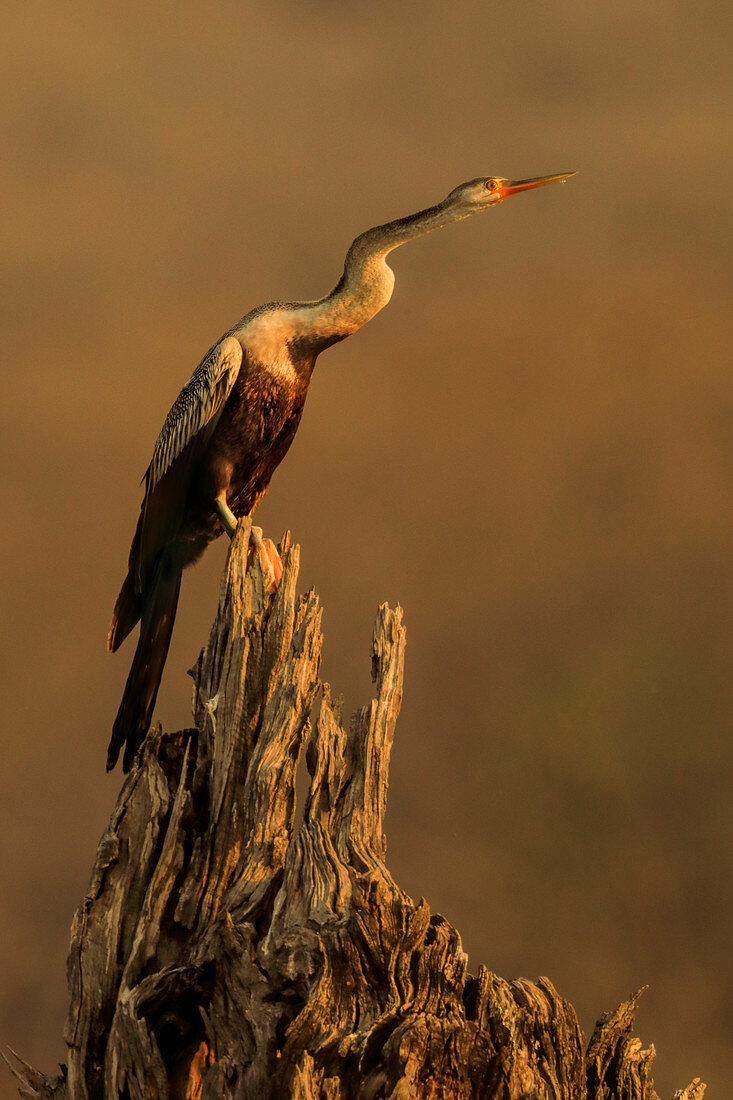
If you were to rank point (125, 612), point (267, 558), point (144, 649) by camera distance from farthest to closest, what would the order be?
point (125, 612) → point (144, 649) → point (267, 558)

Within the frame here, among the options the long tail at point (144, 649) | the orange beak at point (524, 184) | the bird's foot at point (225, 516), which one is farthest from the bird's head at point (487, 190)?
the long tail at point (144, 649)

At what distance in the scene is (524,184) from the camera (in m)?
6.30

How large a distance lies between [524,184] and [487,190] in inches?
9.8

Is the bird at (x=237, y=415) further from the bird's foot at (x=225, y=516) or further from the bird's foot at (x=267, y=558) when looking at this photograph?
the bird's foot at (x=267, y=558)

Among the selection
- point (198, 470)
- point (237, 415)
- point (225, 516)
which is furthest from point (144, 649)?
point (237, 415)

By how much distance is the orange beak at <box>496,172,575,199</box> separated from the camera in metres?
6.25

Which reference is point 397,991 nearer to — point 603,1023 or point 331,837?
point 331,837

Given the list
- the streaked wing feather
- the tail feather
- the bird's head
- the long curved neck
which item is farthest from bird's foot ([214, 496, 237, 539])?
the bird's head

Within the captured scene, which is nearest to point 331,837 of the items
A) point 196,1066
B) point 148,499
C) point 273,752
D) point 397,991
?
point 273,752

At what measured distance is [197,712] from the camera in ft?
17.8

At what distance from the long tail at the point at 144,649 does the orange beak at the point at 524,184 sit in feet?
9.01

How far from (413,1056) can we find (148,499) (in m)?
3.44

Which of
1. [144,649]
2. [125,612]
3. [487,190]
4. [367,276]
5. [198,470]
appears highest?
[487,190]

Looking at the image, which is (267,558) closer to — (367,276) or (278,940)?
(367,276)
